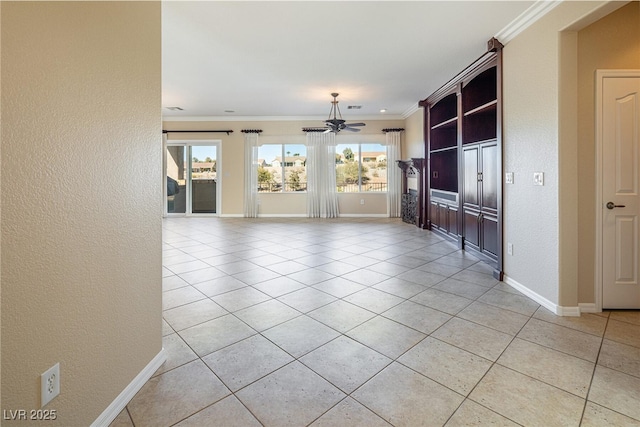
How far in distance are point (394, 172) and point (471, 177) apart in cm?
412

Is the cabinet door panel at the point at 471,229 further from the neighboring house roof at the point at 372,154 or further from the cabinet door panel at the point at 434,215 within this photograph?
the neighboring house roof at the point at 372,154

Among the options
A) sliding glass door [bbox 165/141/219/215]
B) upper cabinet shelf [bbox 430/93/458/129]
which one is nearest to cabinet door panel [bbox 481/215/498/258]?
upper cabinet shelf [bbox 430/93/458/129]

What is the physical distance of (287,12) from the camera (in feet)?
10.1

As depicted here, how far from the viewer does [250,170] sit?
28.8 ft

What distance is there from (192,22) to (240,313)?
2977mm

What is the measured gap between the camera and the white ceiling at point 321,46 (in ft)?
9.93

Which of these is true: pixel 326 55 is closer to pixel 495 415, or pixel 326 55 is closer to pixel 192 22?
pixel 192 22

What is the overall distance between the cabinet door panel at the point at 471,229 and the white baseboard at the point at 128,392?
13.3 ft

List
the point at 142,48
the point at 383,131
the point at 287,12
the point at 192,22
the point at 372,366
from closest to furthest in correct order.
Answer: the point at 142,48
the point at 372,366
the point at 287,12
the point at 192,22
the point at 383,131

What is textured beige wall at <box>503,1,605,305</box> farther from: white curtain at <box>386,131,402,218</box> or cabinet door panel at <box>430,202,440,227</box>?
white curtain at <box>386,131,402,218</box>

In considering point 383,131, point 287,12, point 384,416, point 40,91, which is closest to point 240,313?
point 384,416

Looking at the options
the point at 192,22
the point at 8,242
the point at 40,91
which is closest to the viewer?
the point at 8,242

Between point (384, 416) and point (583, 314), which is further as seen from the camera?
point (583, 314)

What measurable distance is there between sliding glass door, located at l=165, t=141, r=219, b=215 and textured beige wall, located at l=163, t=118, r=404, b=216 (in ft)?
0.89
